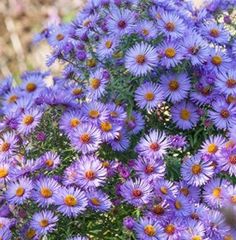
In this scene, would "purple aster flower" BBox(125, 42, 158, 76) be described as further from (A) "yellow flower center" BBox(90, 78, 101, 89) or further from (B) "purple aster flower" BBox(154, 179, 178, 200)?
(B) "purple aster flower" BBox(154, 179, 178, 200)

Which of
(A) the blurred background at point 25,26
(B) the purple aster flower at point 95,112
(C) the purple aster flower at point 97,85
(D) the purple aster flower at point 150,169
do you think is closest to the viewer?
(D) the purple aster flower at point 150,169

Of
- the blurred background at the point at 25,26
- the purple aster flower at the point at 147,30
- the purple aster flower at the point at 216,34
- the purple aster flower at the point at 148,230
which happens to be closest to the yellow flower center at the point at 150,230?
the purple aster flower at the point at 148,230

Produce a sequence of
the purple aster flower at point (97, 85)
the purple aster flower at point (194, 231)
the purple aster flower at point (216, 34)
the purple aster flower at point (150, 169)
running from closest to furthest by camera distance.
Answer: the purple aster flower at point (194, 231)
the purple aster flower at point (150, 169)
the purple aster flower at point (97, 85)
the purple aster flower at point (216, 34)

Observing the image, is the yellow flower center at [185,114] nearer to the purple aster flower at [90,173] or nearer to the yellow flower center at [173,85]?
the yellow flower center at [173,85]

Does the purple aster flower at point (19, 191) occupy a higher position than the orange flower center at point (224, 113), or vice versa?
the orange flower center at point (224, 113)

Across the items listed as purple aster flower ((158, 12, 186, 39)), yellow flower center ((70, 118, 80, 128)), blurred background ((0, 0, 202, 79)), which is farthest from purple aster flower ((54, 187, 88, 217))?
blurred background ((0, 0, 202, 79))

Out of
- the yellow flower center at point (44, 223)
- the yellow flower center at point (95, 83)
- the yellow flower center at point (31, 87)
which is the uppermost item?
the yellow flower center at point (31, 87)

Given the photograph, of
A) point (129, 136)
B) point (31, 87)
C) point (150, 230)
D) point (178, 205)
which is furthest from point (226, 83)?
point (31, 87)
